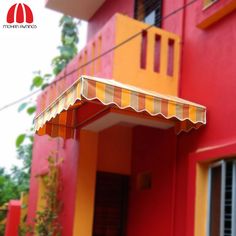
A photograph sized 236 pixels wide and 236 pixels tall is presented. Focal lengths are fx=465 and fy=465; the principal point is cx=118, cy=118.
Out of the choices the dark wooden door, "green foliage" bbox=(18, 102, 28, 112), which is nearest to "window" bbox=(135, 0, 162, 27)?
the dark wooden door

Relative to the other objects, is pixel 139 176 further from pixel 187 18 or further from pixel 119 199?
pixel 187 18

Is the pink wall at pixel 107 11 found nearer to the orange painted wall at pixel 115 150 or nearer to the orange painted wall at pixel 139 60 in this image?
the orange painted wall at pixel 139 60

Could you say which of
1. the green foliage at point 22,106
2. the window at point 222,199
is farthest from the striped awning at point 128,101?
the green foliage at point 22,106

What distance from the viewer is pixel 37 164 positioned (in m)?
14.0

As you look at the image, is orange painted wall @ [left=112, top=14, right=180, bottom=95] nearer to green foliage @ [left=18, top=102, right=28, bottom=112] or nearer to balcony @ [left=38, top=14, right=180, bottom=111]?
balcony @ [left=38, top=14, right=180, bottom=111]

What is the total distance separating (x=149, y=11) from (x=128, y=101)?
14.9 ft

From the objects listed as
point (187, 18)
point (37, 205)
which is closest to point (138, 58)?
point (187, 18)

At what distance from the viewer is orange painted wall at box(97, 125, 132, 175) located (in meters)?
10.9

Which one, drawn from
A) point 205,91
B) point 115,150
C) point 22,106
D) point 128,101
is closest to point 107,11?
point 115,150

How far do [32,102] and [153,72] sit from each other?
11717mm

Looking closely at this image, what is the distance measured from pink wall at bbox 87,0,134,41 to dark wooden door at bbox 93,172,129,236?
432 centimetres

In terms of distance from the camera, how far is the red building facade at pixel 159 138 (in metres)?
7.88

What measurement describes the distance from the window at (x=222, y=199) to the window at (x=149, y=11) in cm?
421

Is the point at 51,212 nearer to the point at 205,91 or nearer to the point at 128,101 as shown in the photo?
the point at 128,101
